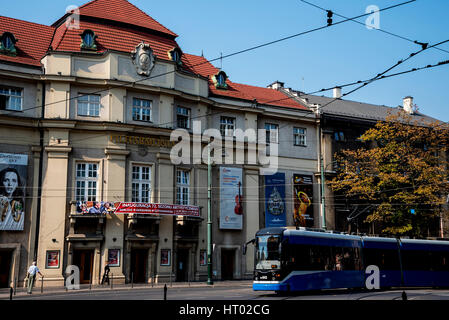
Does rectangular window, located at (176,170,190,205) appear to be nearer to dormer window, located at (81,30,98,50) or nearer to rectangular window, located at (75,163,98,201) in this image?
rectangular window, located at (75,163,98,201)

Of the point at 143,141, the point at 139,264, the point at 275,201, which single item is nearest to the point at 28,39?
the point at 143,141

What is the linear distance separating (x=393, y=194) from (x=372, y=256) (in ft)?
37.9

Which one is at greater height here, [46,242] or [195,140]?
[195,140]

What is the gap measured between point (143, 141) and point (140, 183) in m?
2.70

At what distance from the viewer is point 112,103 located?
107 feet

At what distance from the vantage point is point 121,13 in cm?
3622

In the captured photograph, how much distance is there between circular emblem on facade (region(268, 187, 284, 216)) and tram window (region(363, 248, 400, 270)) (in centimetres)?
1094

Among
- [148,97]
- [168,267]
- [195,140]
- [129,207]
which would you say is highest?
[148,97]

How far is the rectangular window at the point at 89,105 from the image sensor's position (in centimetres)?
3228

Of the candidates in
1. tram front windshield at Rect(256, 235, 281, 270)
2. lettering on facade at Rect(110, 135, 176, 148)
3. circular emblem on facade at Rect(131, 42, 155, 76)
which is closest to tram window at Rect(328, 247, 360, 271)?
tram front windshield at Rect(256, 235, 281, 270)
